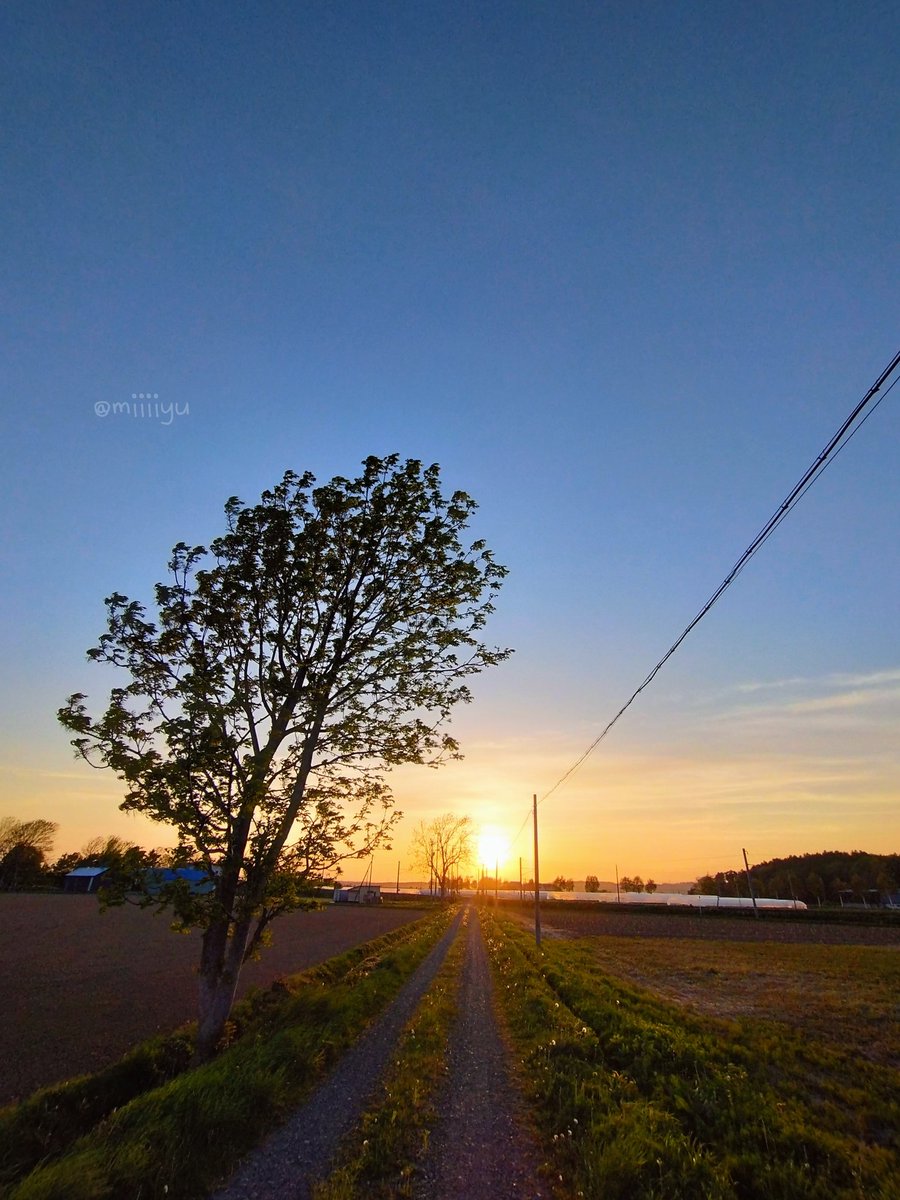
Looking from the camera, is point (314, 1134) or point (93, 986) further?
point (93, 986)

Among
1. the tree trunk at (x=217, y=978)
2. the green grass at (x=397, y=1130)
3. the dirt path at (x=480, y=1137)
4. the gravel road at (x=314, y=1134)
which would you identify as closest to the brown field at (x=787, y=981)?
the dirt path at (x=480, y=1137)

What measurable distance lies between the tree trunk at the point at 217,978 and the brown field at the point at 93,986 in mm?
2947

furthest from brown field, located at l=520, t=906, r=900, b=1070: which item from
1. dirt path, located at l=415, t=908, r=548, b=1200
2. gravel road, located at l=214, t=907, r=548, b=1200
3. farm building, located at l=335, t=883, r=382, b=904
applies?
farm building, located at l=335, t=883, r=382, b=904

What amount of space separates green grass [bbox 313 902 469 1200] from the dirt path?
0.78ft

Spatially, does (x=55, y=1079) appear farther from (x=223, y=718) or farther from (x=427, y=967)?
(x=427, y=967)

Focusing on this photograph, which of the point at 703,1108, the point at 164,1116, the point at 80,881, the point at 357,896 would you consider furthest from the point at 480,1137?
the point at 80,881

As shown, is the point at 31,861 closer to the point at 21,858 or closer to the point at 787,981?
the point at 21,858

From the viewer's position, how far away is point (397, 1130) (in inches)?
318

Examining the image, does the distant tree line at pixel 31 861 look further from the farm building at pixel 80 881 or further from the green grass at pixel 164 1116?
the green grass at pixel 164 1116

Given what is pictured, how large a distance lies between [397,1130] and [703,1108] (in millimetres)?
4662

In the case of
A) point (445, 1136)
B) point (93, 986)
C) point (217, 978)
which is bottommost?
point (93, 986)

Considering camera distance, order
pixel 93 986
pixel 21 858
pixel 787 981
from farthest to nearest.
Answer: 1. pixel 21 858
2. pixel 787 981
3. pixel 93 986

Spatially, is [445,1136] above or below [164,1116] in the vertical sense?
below

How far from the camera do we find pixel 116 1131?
7.28m
